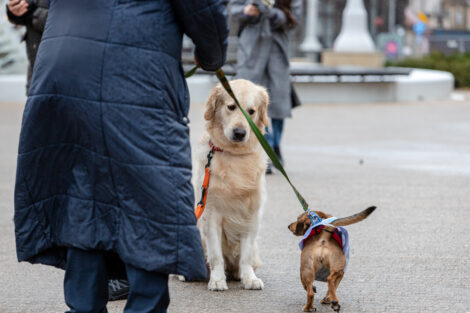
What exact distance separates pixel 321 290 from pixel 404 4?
223ft

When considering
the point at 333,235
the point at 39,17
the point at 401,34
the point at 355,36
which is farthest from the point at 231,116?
the point at 401,34

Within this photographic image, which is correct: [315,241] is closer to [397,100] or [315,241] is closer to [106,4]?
[106,4]

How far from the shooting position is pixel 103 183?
312 centimetres

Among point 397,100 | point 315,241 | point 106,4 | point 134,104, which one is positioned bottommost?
point 397,100

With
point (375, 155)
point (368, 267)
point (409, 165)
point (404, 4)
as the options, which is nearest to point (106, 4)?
point (368, 267)

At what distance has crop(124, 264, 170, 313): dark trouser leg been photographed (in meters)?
3.13

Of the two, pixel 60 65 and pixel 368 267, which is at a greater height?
pixel 60 65

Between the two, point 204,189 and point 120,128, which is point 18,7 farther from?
point 120,128

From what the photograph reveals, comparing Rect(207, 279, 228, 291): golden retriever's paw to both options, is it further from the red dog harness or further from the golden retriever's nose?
the golden retriever's nose

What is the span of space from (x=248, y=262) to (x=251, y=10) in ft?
14.1

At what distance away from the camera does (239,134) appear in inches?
189

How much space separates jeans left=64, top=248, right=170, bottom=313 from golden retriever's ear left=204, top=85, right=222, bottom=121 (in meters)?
1.79

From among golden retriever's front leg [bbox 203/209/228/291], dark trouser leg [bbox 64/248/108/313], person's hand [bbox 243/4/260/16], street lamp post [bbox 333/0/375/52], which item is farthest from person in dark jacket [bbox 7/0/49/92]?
street lamp post [bbox 333/0/375/52]

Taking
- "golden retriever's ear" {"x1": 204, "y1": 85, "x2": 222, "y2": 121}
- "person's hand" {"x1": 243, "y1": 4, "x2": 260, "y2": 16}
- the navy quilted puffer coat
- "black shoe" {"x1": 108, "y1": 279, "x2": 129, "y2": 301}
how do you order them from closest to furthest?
the navy quilted puffer coat
"black shoe" {"x1": 108, "y1": 279, "x2": 129, "y2": 301}
"golden retriever's ear" {"x1": 204, "y1": 85, "x2": 222, "y2": 121}
"person's hand" {"x1": 243, "y1": 4, "x2": 260, "y2": 16}
